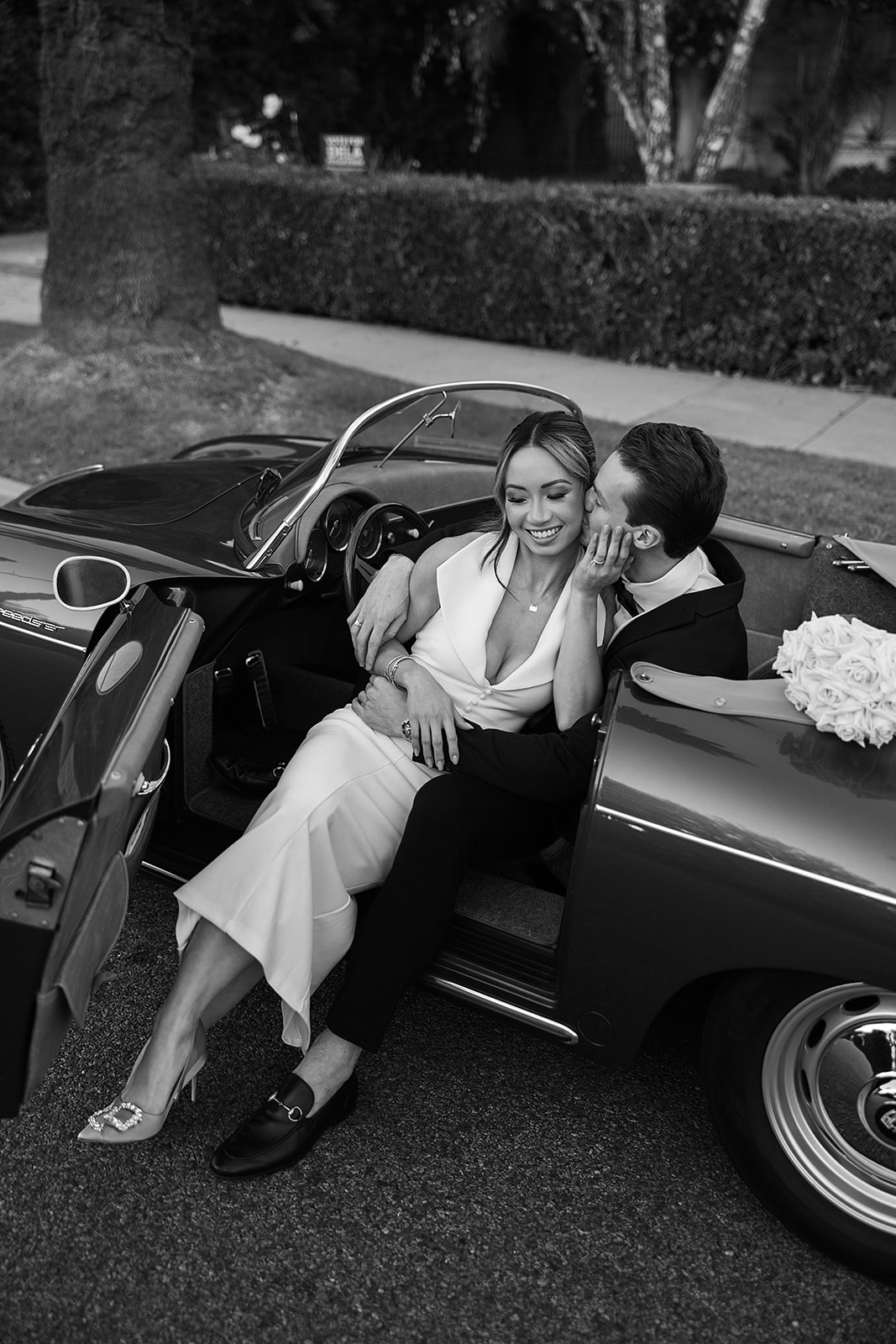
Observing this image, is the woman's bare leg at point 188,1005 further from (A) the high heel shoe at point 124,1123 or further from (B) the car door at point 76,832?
(B) the car door at point 76,832

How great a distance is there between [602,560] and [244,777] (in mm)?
1112

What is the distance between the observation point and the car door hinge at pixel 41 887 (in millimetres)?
1960

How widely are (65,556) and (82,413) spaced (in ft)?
15.1

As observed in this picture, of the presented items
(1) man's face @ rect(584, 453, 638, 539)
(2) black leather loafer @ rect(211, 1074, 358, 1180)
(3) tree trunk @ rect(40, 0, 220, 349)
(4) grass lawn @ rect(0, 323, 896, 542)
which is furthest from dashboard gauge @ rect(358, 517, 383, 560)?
(3) tree trunk @ rect(40, 0, 220, 349)

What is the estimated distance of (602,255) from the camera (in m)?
9.66

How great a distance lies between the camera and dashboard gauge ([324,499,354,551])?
3199 mm

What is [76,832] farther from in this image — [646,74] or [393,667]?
[646,74]

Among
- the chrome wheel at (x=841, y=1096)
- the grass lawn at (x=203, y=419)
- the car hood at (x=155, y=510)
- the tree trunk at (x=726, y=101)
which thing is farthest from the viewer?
the tree trunk at (x=726, y=101)

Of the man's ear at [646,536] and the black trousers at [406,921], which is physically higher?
the man's ear at [646,536]

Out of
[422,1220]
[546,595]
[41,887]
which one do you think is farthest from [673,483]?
[422,1220]

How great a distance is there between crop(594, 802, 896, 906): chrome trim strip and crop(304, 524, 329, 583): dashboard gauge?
1.22 meters

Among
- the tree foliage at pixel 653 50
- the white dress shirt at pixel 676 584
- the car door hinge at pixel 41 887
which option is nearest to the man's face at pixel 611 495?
the white dress shirt at pixel 676 584

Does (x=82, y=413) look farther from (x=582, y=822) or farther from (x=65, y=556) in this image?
(x=582, y=822)

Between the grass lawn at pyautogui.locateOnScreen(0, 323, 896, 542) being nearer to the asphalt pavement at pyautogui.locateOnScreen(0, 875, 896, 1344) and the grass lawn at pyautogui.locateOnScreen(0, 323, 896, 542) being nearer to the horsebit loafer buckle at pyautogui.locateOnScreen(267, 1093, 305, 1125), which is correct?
the asphalt pavement at pyautogui.locateOnScreen(0, 875, 896, 1344)
